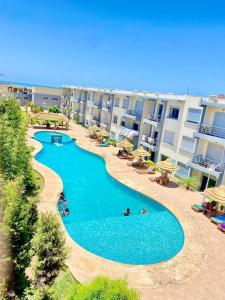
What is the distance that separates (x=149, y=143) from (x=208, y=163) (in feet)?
36.9

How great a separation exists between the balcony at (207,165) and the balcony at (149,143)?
803 centimetres

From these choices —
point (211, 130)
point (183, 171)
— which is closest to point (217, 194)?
point (211, 130)

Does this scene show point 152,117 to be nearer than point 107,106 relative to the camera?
Yes

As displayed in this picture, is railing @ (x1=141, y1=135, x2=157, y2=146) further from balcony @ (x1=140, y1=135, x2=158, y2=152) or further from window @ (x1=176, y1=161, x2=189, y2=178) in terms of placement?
window @ (x1=176, y1=161, x2=189, y2=178)

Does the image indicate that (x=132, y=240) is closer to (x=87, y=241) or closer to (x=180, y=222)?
(x=87, y=241)

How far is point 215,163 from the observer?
2567 cm

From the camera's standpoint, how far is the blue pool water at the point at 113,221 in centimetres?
1599

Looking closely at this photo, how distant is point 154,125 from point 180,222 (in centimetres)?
1780

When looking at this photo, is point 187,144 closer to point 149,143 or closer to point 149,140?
point 149,140

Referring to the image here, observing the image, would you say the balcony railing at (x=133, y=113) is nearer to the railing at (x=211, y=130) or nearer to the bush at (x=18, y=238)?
the railing at (x=211, y=130)

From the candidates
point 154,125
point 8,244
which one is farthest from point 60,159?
point 8,244

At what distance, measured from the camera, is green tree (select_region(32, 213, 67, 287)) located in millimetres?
10258

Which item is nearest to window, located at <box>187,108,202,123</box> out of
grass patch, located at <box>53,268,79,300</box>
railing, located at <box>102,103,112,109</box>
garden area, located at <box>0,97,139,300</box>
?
garden area, located at <box>0,97,139,300</box>

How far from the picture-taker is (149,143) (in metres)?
35.9
